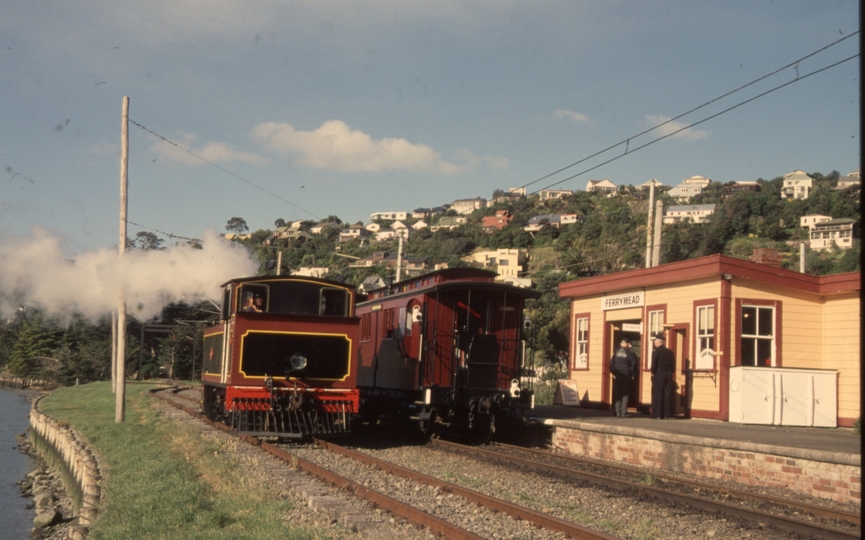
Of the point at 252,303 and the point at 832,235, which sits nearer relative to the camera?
the point at 252,303

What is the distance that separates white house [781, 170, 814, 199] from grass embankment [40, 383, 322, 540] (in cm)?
10585

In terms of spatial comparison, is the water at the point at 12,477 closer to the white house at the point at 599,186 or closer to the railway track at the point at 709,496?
the railway track at the point at 709,496

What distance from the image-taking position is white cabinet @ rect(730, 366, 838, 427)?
15906 millimetres

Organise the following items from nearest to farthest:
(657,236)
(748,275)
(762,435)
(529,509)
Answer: (529,509)
(762,435)
(748,275)
(657,236)

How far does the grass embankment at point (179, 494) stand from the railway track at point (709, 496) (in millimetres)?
4241

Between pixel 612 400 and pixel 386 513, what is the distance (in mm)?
13368

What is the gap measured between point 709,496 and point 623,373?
7.63 m

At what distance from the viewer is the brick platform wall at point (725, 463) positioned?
9586 mm

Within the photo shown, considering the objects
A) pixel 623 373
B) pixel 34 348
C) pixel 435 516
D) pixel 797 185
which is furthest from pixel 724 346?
pixel 797 185

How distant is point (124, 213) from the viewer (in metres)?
21.4

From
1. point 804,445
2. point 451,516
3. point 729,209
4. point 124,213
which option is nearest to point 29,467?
point 124,213

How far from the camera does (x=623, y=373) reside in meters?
17.3

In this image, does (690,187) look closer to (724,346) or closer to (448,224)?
(448,224)

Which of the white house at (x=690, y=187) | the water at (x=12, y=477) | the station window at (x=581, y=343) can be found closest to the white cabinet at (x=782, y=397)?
the station window at (x=581, y=343)
